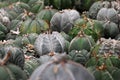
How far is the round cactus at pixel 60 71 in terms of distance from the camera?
3.14 m

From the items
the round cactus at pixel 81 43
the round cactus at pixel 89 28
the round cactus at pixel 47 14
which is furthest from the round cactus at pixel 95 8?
the round cactus at pixel 81 43

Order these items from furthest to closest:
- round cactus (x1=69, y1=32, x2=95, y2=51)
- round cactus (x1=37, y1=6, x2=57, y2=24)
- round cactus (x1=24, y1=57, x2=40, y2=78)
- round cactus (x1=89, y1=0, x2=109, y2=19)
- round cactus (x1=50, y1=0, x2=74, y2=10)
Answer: round cactus (x1=50, y1=0, x2=74, y2=10) → round cactus (x1=89, y1=0, x2=109, y2=19) → round cactus (x1=37, y1=6, x2=57, y2=24) → round cactus (x1=69, y1=32, x2=95, y2=51) → round cactus (x1=24, y1=57, x2=40, y2=78)

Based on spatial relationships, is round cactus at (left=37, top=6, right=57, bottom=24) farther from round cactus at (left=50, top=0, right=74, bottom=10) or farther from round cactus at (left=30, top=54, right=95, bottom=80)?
round cactus at (left=30, top=54, right=95, bottom=80)

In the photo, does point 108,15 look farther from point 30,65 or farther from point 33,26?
point 30,65

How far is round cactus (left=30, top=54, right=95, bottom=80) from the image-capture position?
3.14 m

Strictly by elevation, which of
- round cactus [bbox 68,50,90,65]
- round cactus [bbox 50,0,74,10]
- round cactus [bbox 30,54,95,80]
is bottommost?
round cactus [bbox 68,50,90,65]

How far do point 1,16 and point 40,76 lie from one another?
177 inches

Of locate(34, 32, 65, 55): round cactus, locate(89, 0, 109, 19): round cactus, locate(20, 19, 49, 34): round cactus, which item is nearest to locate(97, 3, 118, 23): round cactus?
locate(89, 0, 109, 19): round cactus

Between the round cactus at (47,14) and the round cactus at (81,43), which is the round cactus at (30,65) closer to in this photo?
the round cactus at (81,43)

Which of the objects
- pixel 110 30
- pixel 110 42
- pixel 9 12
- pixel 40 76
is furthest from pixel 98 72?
pixel 9 12

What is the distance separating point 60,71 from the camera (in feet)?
10.3

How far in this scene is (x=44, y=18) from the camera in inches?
308

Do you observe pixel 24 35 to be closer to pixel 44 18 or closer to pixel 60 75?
pixel 44 18

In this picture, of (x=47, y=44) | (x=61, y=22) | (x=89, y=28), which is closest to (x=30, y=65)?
(x=47, y=44)
